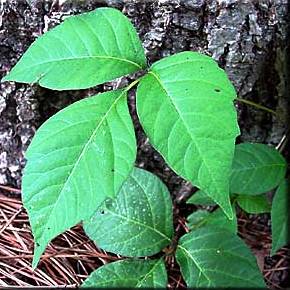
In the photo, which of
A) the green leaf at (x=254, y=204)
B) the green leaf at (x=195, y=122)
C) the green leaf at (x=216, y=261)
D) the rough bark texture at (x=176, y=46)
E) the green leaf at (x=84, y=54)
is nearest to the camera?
the green leaf at (x=195, y=122)

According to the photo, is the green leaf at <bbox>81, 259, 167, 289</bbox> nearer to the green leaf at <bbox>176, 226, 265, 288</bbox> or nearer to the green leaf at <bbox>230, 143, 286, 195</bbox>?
the green leaf at <bbox>176, 226, 265, 288</bbox>

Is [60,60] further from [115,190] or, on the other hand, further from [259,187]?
[259,187]

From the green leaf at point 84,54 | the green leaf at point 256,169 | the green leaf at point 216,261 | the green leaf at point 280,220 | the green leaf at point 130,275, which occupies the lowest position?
the green leaf at point 130,275

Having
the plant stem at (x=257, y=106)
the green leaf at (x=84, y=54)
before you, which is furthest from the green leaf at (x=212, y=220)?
the green leaf at (x=84, y=54)

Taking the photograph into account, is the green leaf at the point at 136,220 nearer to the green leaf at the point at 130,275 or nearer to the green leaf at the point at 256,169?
the green leaf at the point at 130,275

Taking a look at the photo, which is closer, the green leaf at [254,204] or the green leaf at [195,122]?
the green leaf at [195,122]

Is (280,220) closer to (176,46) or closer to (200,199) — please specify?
(200,199)

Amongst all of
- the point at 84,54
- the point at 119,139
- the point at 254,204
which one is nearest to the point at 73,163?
the point at 119,139
